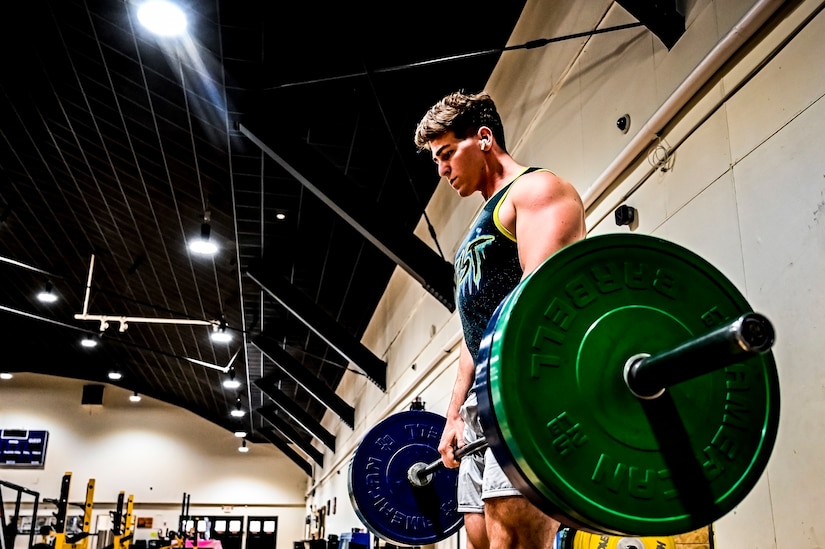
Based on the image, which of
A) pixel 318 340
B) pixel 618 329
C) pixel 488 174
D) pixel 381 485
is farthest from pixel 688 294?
pixel 318 340

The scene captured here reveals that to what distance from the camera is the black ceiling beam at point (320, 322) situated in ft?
23.2

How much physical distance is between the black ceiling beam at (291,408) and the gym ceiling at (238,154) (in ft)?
5.75

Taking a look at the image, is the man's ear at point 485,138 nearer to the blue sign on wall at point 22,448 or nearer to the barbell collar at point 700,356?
the barbell collar at point 700,356

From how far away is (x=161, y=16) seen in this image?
3.56 meters

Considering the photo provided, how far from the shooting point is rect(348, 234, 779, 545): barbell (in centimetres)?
81

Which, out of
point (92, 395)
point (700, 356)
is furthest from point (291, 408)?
point (700, 356)

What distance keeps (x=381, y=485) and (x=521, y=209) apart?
1214 mm

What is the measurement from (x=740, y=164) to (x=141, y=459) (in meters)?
15.9

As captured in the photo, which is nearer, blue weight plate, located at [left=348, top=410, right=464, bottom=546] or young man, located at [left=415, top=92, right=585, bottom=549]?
young man, located at [left=415, top=92, right=585, bottom=549]

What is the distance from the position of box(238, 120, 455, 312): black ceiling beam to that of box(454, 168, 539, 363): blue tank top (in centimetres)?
308

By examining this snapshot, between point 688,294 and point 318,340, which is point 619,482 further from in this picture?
point 318,340

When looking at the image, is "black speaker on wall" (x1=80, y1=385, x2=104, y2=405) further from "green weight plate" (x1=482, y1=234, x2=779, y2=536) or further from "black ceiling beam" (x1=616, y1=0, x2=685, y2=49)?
"green weight plate" (x1=482, y1=234, x2=779, y2=536)

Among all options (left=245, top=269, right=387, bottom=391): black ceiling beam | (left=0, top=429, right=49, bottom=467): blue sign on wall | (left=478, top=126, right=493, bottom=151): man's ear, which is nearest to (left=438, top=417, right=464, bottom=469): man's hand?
(left=478, top=126, right=493, bottom=151): man's ear

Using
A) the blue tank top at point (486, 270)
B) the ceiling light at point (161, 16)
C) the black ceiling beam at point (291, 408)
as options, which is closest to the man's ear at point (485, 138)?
the blue tank top at point (486, 270)
